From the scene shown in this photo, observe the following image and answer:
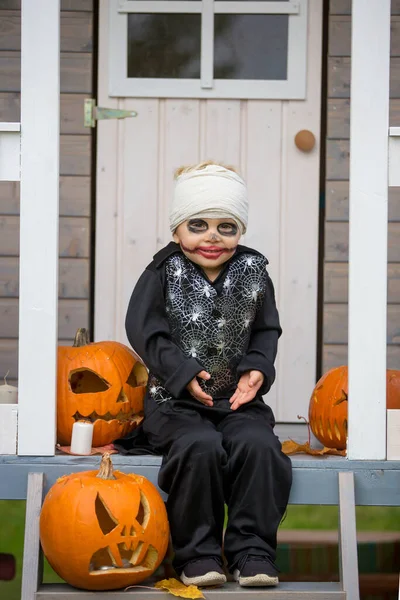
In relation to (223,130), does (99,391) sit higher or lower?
lower

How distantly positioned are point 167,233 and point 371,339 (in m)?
1.65

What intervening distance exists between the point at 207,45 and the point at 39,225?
1.74m

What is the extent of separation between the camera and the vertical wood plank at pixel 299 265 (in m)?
4.61

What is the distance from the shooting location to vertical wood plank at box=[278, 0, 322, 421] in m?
4.61

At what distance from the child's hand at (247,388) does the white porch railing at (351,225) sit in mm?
302

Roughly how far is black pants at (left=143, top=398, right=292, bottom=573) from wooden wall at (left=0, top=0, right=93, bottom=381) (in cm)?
166

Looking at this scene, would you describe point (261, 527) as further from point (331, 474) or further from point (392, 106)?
point (392, 106)

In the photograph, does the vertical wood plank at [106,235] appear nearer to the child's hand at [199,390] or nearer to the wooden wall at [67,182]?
the wooden wall at [67,182]

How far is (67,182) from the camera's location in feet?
15.2

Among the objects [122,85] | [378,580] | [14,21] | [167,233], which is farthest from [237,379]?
[14,21]

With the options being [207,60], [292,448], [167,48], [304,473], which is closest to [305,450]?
[292,448]

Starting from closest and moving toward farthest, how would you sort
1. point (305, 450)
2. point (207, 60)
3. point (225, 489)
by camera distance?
point (225, 489)
point (305, 450)
point (207, 60)

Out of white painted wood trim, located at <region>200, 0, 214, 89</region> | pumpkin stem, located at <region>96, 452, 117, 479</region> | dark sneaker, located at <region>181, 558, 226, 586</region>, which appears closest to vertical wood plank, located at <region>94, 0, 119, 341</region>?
white painted wood trim, located at <region>200, 0, 214, 89</region>

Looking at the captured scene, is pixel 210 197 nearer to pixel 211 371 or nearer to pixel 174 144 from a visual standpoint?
pixel 211 371
